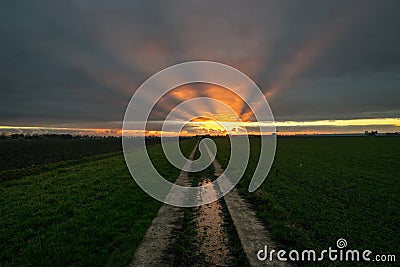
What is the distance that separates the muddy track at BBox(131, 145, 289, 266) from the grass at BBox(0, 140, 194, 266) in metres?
0.50

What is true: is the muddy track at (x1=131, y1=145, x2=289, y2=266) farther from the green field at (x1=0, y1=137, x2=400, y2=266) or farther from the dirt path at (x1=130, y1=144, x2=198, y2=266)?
the green field at (x1=0, y1=137, x2=400, y2=266)

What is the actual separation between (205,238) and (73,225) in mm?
4460

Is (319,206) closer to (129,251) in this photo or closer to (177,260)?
(177,260)

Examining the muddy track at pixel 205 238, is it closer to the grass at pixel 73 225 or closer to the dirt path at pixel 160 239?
the dirt path at pixel 160 239

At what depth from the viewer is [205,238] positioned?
7879mm

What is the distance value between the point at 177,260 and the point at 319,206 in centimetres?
759

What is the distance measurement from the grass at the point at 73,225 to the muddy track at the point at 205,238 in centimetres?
50

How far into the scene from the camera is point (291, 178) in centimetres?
1903

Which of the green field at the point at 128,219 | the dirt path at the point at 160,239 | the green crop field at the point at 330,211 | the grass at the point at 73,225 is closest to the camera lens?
the dirt path at the point at 160,239

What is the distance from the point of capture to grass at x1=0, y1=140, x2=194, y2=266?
6.54m

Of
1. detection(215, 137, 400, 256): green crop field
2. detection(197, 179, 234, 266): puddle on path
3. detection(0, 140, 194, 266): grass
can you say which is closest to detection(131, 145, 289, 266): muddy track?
detection(197, 179, 234, 266): puddle on path

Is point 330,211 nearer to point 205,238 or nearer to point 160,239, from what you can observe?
point 205,238

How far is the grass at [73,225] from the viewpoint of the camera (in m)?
6.54

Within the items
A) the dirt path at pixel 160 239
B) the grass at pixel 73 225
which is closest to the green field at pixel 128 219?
the grass at pixel 73 225
